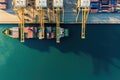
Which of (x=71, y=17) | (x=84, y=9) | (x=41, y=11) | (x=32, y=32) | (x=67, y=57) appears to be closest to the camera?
(x=41, y=11)

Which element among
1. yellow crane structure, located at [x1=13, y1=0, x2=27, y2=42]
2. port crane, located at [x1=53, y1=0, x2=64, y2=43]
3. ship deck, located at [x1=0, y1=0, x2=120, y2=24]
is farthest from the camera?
ship deck, located at [x1=0, y1=0, x2=120, y2=24]

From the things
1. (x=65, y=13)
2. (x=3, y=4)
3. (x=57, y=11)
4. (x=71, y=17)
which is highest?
(x=3, y=4)

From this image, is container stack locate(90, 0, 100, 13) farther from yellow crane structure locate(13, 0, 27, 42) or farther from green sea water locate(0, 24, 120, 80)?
yellow crane structure locate(13, 0, 27, 42)

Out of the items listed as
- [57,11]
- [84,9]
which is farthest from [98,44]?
[57,11]

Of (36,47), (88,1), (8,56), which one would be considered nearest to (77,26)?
(88,1)

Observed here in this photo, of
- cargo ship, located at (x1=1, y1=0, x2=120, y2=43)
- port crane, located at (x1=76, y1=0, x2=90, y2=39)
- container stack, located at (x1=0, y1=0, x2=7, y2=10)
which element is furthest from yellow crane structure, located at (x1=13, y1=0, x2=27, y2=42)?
port crane, located at (x1=76, y1=0, x2=90, y2=39)

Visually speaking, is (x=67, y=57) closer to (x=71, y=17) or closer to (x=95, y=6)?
(x=71, y=17)

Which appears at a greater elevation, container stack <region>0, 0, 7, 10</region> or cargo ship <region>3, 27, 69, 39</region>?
container stack <region>0, 0, 7, 10</region>

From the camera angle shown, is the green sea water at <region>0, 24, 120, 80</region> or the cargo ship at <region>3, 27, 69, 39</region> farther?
the green sea water at <region>0, 24, 120, 80</region>

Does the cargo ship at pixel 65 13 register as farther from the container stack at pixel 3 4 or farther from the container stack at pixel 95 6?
the container stack at pixel 3 4
